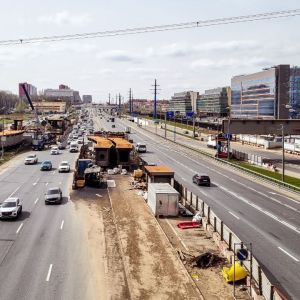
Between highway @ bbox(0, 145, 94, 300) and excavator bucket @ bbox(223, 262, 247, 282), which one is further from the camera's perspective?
excavator bucket @ bbox(223, 262, 247, 282)

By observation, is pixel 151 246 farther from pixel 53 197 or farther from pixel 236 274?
pixel 53 197

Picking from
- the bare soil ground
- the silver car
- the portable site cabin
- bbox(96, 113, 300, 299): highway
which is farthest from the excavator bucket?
the silver car

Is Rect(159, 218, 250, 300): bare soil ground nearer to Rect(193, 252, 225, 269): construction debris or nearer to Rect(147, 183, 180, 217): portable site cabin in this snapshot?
Rect(193, 252, 225, 269): construction debris

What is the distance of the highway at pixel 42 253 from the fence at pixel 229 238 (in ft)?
25.8

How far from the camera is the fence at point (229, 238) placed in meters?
20.3

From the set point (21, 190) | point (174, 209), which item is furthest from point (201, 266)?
point (21, 190)

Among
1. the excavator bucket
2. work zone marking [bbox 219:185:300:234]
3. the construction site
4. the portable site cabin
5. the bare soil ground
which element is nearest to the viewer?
the bare soil ground

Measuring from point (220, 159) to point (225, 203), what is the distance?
39047mm

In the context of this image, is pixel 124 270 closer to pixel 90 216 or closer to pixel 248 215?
pixel 90 216

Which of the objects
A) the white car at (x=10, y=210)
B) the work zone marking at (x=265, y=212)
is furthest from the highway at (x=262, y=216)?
the white car at (x=10, y=210)

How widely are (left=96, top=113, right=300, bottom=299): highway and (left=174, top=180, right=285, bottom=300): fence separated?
142 centimetres

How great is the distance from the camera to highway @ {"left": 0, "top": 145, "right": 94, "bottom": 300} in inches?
876

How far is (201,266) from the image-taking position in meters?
25.7

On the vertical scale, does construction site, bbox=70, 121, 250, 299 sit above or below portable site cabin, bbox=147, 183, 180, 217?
below
